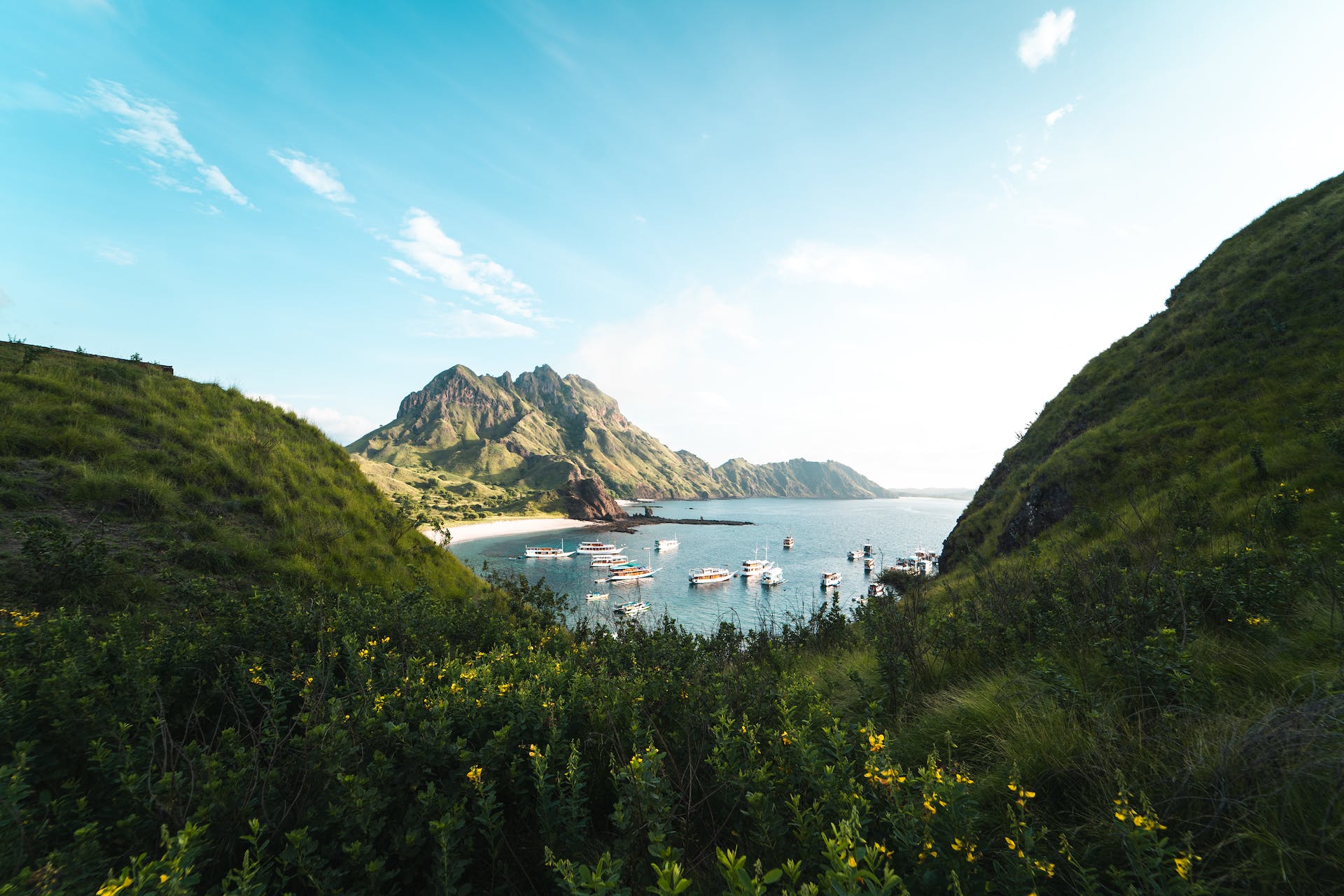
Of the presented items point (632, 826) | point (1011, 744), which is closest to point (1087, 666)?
point (1011, 744)

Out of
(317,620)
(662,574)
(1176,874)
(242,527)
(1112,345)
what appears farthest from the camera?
(662,574)

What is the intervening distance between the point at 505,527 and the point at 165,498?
4394 inches

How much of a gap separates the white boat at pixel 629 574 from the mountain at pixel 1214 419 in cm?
4066

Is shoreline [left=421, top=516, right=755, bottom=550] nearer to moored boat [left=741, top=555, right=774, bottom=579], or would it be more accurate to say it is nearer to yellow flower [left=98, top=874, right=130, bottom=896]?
moored boat [left=741, top=555, right=774, bottom=579]

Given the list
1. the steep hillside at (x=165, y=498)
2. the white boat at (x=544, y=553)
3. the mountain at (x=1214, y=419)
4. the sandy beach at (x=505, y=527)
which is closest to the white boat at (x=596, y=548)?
the white boat at (x=544, y=553)

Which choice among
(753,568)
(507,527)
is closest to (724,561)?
(753,568)

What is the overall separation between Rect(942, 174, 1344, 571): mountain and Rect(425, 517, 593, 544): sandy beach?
94.5 metres

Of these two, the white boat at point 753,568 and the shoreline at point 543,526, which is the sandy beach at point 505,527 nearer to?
the shoreline at point 543,526

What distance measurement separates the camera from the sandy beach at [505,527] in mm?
102188

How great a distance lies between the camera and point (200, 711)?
3.61 metres

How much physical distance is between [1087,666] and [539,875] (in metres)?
5.77

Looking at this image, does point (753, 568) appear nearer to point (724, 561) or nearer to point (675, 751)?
point (724, 561)

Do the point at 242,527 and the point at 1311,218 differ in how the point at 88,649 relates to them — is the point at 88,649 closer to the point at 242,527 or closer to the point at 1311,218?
the point at 242,527

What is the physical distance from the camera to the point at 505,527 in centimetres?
11425
